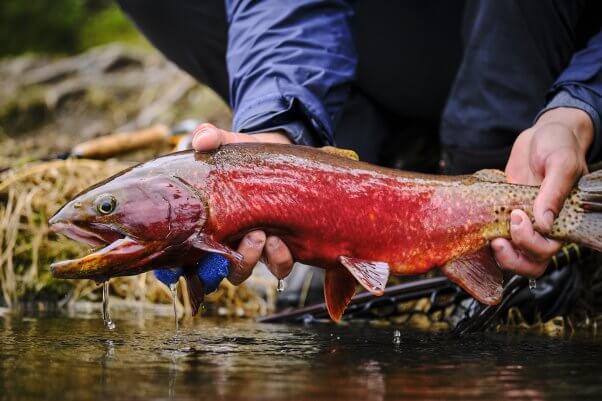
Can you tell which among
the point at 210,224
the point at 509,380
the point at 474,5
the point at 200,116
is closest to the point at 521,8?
the point at 474,5

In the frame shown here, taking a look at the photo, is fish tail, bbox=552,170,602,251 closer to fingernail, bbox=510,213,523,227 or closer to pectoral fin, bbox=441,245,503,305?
fingernail, bbox=510,213,523,227

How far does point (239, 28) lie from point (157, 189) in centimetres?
129

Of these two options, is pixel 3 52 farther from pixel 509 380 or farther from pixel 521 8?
pixel 509 380

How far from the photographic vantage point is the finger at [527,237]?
2303 millimetres

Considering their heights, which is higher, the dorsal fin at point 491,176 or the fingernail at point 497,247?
the dorsal fin at point 491,176

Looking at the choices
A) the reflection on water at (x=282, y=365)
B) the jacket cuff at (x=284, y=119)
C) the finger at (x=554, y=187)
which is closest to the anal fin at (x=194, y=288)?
the reflection on water at (x=282, y=365)

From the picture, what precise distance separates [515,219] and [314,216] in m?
0.55

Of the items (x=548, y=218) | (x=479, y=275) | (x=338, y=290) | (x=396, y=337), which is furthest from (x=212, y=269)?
(x=548, y=218)

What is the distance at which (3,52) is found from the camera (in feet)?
48.0

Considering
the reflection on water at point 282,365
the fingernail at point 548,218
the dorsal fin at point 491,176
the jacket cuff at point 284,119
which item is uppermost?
the jacket cuff at point 284,119

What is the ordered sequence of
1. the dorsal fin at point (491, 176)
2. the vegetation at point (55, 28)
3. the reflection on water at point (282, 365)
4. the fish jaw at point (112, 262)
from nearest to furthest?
the reflection on water at point (282, 365) < the fish jaw at point (112, 262) < the dorsal fin at point (491, 176) < the vegetation at point (55, 28)

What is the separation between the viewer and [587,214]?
92.7 inches

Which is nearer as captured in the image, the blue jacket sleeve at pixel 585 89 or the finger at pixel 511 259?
the finger at pixel 511 259

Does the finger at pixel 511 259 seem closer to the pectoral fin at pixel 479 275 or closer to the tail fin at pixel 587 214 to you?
the pectoral fin at pixel 479 275
